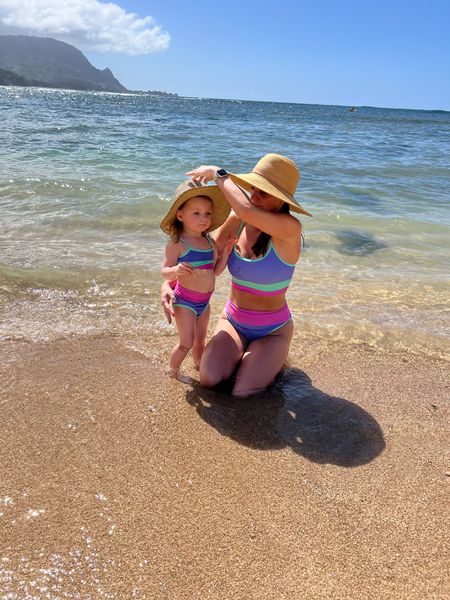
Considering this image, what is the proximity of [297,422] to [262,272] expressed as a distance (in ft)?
3.19

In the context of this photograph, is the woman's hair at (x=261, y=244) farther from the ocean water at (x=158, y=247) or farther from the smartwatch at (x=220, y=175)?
the ocean water at (x=158, y=247)

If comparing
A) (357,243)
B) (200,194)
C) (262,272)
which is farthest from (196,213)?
(357,243)

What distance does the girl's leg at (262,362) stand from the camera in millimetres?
3266

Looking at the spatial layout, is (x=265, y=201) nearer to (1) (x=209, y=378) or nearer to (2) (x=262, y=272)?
(2) (x=262, y=272)

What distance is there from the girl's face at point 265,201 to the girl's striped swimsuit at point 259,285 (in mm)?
221

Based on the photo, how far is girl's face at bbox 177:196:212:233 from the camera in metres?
3.24

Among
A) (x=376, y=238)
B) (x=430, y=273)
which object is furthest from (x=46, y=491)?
(x=376, y=238)

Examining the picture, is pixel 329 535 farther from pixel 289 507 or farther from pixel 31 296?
pixel 31 296

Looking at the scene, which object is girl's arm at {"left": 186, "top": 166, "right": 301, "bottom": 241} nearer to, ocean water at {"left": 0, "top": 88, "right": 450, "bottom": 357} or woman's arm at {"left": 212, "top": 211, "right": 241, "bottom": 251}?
woman's arm at {"left": 212, "top": 211, "right": 241, "bottom": 251}

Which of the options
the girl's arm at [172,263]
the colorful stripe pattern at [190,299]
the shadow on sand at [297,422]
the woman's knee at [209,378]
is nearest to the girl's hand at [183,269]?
the girl's arm at [172,263]

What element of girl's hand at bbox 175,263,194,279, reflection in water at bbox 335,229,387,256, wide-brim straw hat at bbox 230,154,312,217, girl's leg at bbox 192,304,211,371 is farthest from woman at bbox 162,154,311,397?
reflection in water at bbox 335,229,387,256

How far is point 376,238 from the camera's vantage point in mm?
7262

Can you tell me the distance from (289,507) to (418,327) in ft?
8.86

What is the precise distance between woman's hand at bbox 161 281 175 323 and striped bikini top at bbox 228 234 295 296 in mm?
447
